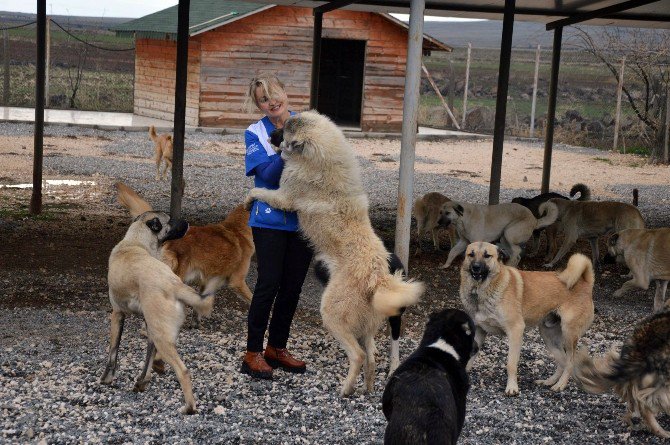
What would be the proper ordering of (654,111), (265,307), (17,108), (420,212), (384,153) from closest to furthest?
(265,307) → (420,212) → (384,153) → (654,111) → (17,108)

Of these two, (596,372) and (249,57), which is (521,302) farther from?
(249,57)

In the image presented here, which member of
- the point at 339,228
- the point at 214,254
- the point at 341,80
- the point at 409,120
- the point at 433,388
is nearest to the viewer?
the point at 433,388

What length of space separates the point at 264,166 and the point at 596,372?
8.36 ft

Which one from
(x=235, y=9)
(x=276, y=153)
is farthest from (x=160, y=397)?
(x=235, y=9)

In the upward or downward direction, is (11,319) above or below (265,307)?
below

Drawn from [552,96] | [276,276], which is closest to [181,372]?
[276,276]

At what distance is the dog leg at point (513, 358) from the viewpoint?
6293 mm

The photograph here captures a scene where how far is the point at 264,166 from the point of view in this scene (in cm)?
612

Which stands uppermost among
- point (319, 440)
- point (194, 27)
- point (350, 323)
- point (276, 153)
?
point (194, 27)

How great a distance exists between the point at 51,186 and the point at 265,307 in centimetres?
955

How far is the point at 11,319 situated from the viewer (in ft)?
24.3

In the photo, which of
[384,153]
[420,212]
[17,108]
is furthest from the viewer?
[17,108]

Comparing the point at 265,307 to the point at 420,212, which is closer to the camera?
the point at 265,307

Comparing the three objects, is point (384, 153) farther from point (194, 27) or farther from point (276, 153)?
point (276, 153)
